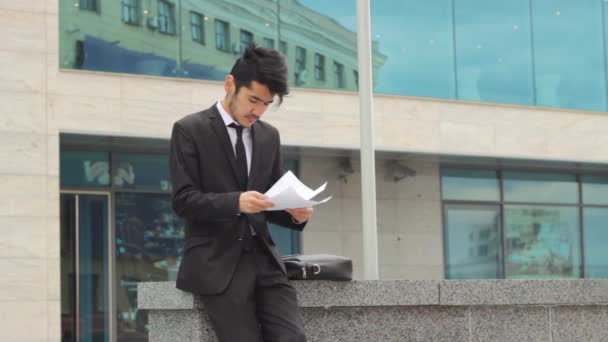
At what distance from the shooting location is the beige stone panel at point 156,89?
20703mm

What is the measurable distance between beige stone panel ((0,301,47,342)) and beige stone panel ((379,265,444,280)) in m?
7.77

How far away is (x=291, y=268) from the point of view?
21.1 feet

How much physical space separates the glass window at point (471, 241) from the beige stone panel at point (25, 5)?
9.99 m

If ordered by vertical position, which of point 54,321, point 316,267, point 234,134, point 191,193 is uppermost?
point 234,134

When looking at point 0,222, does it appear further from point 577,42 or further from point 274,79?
point 274,79

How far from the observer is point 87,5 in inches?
802

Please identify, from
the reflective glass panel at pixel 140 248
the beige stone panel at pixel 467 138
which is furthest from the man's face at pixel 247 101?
the beige stone panel at pixel 467 138

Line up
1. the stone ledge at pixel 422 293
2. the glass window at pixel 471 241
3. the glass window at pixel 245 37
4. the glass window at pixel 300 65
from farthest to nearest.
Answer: the glass window at pixel 471 241
the glass window at pixel 300 65
the glass window at pixel 245 37
the stone ledge at pixel 422 293

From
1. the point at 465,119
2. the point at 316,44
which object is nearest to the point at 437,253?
the point at 465,119

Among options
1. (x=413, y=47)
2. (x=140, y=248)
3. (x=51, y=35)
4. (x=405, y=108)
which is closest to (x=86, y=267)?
(x=140, y=248)

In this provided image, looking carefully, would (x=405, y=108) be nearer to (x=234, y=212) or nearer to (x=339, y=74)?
(x=339, y=74)

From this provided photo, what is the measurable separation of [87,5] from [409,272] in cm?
913

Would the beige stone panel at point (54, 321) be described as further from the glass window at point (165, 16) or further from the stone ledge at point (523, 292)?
the stone ledge at point (523, 292)

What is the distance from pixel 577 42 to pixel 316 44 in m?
6.33
